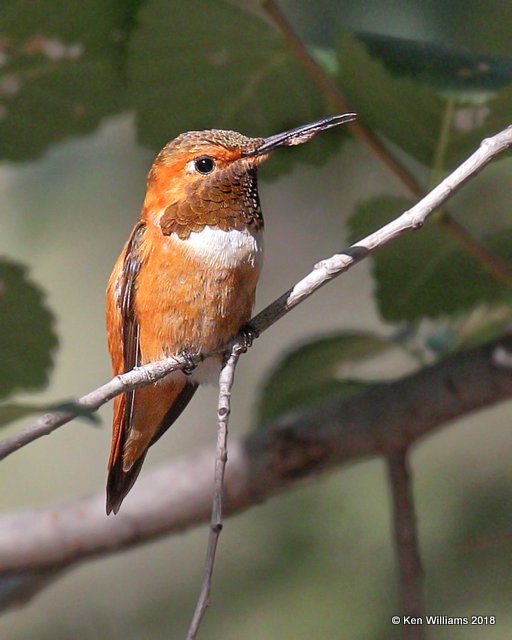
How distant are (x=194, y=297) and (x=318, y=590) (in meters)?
1.61

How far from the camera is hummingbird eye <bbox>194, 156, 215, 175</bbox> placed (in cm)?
317

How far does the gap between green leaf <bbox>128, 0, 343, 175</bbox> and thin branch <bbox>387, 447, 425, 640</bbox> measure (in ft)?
3.48

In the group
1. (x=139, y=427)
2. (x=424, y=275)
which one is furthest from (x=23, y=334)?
(x=424, y=275)

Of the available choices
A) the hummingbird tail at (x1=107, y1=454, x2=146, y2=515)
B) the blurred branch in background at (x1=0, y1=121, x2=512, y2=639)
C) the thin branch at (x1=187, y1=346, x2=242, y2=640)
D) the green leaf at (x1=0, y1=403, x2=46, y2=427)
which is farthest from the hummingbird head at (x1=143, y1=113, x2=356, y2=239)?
the green leaf at (x1=0, y1=403, x2=46, y2=427)

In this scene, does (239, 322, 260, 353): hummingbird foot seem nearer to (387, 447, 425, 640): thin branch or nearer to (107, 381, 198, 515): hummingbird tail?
(107, 381, 198, 515): hummingbird tail

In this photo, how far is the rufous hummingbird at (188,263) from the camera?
303 cm

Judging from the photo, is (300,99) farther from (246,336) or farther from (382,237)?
(382,237)

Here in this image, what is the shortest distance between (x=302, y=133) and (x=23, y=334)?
103 centimetres

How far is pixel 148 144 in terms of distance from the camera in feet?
11.2

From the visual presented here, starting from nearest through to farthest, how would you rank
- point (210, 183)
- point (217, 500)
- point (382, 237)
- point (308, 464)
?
point (217, 500)
point (382, 237)
point (210, 183)
point (308, 464)

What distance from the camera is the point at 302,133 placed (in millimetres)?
2807

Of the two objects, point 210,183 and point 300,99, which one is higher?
point 300,99

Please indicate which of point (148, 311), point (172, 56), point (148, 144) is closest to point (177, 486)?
point (148, 311)

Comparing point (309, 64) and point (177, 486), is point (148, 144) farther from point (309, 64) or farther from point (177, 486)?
point (177, 486)
